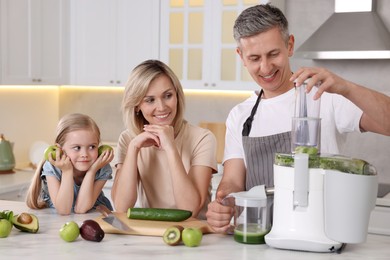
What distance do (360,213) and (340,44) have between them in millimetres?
2522

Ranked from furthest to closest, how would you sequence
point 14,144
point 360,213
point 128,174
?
1. point 14,144
2. point 128,174
3. point 360,213

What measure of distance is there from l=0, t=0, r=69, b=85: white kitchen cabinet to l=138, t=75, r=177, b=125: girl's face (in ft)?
7.01

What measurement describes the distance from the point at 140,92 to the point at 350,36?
2.07m

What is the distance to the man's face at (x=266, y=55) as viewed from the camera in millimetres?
2273

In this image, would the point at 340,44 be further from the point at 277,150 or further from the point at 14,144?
the point at 14,144

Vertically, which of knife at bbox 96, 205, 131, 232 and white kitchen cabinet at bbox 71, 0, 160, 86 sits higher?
white kitchen cabinet at bbox 71, 0, 160, 86

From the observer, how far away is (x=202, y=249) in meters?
1.91

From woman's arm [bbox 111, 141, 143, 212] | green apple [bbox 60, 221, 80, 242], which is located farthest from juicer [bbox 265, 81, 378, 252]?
woman's arm [bbox 111, 141, 143, 212]

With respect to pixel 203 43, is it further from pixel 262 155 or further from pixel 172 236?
pixel 172 236

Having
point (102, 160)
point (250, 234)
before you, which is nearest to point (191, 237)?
point (250, 234)

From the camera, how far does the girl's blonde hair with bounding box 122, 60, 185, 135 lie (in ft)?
8.33

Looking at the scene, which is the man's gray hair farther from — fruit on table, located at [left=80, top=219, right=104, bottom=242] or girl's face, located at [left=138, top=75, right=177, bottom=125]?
fruit on table, located at [left=80, top=219, right=104, bottom=242]

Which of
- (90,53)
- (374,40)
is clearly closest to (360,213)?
(374,40)

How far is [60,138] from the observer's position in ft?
8.37
